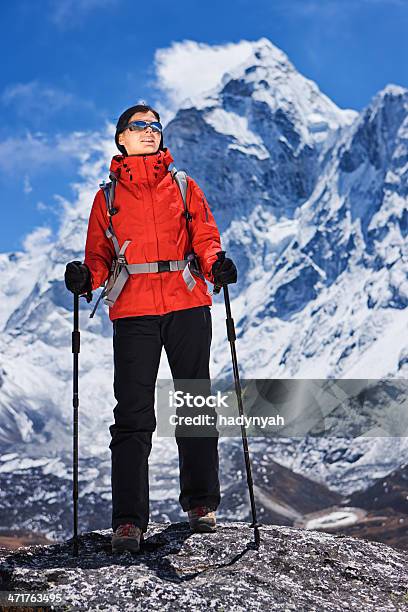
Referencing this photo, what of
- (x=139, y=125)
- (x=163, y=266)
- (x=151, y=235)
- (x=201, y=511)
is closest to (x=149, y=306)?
(x=163, y=266)

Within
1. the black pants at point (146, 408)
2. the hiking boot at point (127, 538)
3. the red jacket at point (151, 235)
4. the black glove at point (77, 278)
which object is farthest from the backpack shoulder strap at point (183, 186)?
the hiking boot at point (127, 538)

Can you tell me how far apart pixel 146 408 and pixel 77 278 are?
1.24 m

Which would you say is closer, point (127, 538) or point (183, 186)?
point (127, 538)

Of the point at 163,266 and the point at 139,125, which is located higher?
the point at 139,125

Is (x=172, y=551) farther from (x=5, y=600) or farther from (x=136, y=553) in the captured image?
(x=5, y=600)

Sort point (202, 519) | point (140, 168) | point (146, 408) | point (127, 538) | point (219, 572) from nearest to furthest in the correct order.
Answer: point (219, 572) → point (127, 538) → point (146, 408) → point (202, 519) → point (140, 168)

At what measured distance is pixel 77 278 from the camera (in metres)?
6.55

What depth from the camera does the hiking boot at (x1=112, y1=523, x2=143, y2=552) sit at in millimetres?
6090

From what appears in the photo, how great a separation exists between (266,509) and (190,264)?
185653 mm

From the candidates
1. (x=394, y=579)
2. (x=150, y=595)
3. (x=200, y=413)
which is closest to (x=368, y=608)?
(x=394, y=579)

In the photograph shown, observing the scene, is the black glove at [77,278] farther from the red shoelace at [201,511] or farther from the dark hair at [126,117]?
the red shoelace at [201,511]

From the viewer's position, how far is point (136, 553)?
6090 mm

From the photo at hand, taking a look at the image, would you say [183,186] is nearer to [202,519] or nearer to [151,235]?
[151,235]

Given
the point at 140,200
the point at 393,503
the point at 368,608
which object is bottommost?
the point at 368,608
